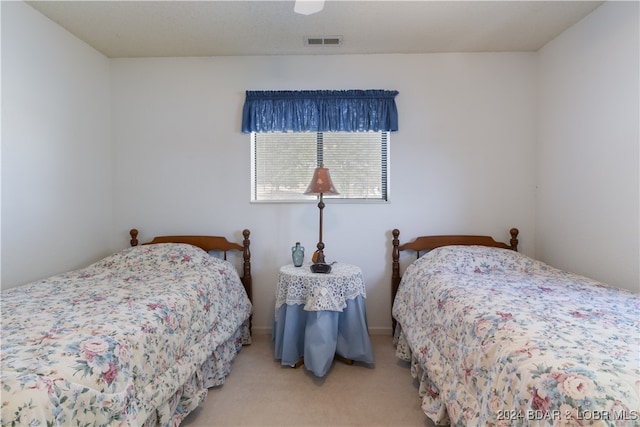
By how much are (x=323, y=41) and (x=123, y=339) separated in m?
2.43

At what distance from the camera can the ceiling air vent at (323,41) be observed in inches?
104

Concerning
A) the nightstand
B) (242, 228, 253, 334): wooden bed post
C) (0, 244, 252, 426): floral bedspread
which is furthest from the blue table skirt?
(242, 228, 253, 334): wooden bed post

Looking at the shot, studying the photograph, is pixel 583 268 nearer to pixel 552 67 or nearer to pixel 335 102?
pixel 552 67

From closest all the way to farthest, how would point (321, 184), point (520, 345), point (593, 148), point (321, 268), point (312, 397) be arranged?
point (520, 345) → point (312, 397) → point (593, 148) → point (321, 268) → point (321, 184)

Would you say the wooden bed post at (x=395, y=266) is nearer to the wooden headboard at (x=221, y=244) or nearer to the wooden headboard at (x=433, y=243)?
the wooden headboard at (x=433, y=243)

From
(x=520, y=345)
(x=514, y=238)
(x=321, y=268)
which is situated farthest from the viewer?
(x=514, y=238)

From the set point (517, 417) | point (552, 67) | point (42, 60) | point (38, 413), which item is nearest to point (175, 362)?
point (38, 413)

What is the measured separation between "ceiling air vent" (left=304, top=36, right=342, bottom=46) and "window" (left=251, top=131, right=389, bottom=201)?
71cm

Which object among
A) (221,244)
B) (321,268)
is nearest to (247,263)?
(221,244)

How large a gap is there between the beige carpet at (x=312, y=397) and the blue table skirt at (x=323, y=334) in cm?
9

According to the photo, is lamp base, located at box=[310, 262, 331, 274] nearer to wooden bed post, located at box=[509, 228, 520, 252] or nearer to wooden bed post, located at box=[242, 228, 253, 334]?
wooden bed post, located at box=[242, 228, 253, 334]

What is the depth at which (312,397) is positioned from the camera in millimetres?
2006

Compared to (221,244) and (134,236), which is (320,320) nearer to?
(221,244)

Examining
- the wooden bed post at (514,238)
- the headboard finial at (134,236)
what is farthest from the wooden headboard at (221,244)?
the wooden bed post at (514,238)
